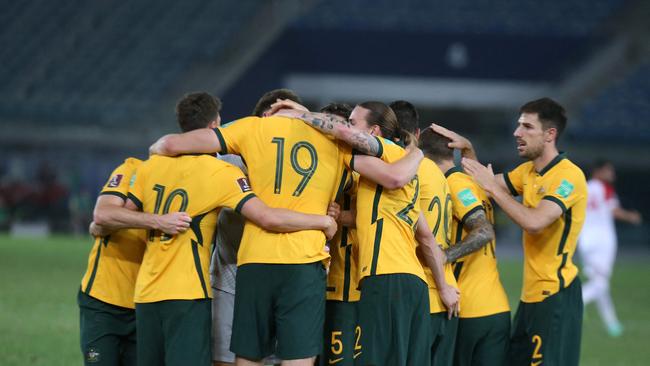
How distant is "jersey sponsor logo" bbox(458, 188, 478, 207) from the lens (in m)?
6.96

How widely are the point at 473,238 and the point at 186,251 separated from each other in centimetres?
204

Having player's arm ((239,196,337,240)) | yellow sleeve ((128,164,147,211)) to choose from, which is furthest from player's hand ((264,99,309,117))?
yellow sleeve ((128,164,147,211))

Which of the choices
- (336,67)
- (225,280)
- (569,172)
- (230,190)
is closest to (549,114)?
(569,172)

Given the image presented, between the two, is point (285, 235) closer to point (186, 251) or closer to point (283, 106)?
point (186, 251)

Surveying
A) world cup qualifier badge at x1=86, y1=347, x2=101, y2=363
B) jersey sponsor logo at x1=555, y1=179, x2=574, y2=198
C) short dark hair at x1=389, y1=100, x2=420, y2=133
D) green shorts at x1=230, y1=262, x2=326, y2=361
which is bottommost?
world cup qualifier badge at x1=86, y1=347, x2=101, y2=363

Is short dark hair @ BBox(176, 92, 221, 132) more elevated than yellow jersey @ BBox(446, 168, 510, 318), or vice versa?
short dark hair @ BBox(176, 92, 221, 132)

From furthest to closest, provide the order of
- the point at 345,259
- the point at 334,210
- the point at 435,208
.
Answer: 1. the point at 435,208
2. the point at 345,259
3. the point at 334,210

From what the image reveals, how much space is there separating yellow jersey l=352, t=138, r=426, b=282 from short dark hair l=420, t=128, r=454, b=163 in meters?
0.91

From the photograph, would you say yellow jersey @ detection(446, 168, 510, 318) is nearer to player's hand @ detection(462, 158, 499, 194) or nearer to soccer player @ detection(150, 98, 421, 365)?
player's hand @ detection(462, 158, 499, 194)

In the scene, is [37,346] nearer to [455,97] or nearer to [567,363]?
[567,363]

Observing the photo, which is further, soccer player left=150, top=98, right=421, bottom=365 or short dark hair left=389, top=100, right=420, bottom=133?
short dark hair left=389, top=100, right=420, bottom=133

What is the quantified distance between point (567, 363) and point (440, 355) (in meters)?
1.05

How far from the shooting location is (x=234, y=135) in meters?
6.25

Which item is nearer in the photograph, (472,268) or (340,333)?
(340,333)
